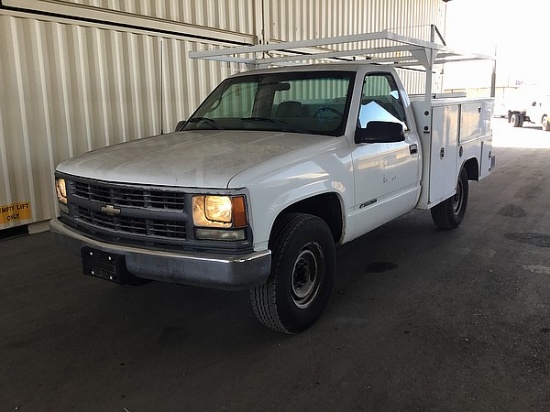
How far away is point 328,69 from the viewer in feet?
15.0

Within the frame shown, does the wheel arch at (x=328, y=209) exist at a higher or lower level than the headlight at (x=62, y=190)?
lower

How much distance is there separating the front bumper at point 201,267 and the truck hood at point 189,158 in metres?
0.43

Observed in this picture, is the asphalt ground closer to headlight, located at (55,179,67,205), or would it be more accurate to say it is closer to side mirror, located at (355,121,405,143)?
headlight, located at (55,179,67,205)

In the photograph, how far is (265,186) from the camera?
315 centimetres

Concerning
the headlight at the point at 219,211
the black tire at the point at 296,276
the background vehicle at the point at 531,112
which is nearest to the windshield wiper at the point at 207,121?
the black tire at the point at 296,276

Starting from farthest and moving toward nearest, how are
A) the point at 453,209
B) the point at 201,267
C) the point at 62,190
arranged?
the point at 453,209, the point at 62,190, the point at 201,267

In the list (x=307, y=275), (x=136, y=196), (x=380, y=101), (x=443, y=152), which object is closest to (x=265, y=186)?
(x=136, y=196)

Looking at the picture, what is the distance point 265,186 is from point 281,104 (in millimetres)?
1633

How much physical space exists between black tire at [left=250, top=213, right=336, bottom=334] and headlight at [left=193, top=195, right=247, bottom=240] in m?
0.40

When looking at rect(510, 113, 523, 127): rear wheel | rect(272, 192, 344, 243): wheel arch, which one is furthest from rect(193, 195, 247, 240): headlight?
rect(510, 113, 523, 127): rear wheel

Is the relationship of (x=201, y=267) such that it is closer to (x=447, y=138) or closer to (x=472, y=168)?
(x=447, y=138)

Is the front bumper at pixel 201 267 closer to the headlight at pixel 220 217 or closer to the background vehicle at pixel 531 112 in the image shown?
the headlight at pixel 220 217

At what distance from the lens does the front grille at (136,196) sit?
3.15 m

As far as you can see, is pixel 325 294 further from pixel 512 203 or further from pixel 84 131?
pixel 512 203
